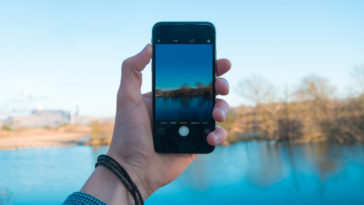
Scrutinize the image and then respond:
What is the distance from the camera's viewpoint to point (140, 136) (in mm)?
1043

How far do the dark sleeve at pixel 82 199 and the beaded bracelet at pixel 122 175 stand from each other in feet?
0.32

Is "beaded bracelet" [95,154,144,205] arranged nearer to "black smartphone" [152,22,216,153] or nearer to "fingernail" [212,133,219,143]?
"black smartphone" [152,22,216,153]

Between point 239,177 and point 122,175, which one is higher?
point 122,175

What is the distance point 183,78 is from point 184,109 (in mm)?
123

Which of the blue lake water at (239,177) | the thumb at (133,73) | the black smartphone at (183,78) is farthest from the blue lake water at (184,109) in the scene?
the blue lake water at (239,177)

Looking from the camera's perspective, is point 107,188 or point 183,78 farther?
point 183,78

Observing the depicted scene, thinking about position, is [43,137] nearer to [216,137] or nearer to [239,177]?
[239,177]

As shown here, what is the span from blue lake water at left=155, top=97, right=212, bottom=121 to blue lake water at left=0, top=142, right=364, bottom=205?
4.80 meters

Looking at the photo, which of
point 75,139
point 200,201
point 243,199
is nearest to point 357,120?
point 243,199

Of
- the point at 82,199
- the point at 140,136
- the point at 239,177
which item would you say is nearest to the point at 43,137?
the point at 239,177

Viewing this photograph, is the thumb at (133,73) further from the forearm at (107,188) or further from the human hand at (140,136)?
the forearm at (107,188)

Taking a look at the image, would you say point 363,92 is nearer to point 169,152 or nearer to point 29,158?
point 169,152

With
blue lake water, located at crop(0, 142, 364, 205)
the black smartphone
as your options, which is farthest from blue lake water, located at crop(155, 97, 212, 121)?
blue lake water, located at crop(0, 142, 364, 205)

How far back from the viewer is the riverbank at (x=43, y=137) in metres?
10.8
